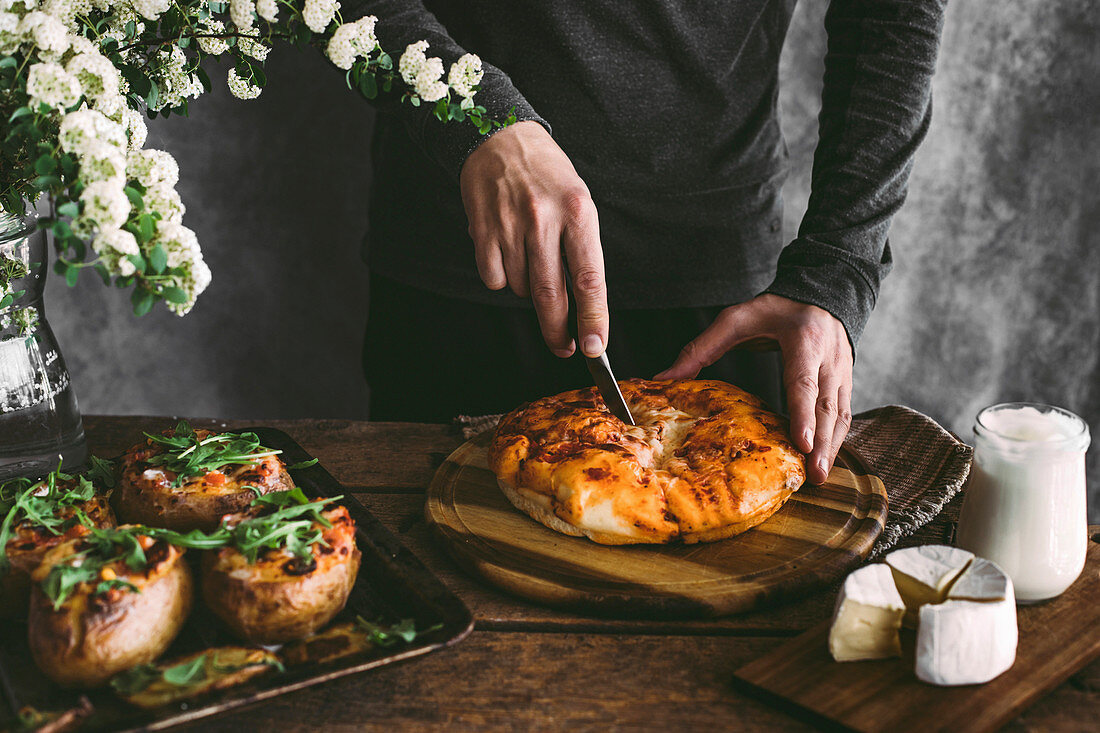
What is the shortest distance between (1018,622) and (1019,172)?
222 centimetres

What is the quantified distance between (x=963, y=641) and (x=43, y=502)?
1177mm

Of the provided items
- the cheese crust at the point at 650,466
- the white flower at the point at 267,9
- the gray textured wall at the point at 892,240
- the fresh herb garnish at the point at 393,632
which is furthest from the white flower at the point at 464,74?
the gray textured wall at the point at 892,240

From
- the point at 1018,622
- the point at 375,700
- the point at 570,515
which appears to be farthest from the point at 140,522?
the point at 1018,622

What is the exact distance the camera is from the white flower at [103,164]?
88 centimetres

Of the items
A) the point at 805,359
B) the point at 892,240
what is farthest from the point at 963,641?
the point at 892,240

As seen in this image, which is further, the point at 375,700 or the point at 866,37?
the point at 866,37

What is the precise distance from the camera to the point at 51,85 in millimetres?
914

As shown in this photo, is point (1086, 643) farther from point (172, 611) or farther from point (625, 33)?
point (625, 33)

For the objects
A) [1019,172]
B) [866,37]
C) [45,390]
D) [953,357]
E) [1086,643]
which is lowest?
[953,357]

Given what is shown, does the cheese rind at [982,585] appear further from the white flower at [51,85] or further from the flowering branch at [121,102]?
the white flower at [51,85]

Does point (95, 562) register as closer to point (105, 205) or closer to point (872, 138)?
point (105, 205)

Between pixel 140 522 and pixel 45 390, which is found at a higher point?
pixel 45 390

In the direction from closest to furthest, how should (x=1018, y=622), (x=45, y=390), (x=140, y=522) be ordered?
1. (x=1018, y=622)
2. (x=140, y=522)
3. (x=45, y=390)

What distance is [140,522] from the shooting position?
3.98 ft
